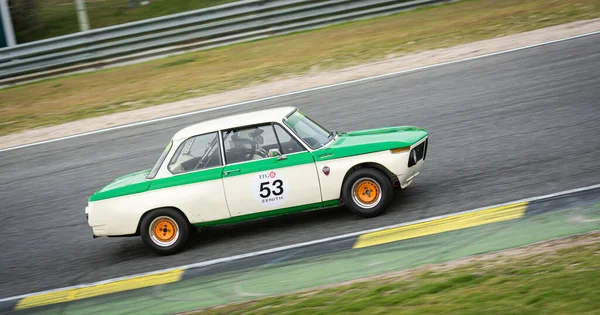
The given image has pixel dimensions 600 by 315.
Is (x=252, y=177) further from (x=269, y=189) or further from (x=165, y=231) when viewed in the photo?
(x=165, y=231)

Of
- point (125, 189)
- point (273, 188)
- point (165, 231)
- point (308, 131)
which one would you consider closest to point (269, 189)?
point (273, 188)

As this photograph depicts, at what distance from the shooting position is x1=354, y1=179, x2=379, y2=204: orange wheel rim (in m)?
8.27

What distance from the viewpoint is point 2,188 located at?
1230 centimetres

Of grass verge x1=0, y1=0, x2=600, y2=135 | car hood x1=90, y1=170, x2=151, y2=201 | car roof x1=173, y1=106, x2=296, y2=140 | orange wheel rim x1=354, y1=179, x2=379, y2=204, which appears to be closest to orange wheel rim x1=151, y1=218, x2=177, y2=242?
car hood x1=90, y1=170, x2=151, y2=201

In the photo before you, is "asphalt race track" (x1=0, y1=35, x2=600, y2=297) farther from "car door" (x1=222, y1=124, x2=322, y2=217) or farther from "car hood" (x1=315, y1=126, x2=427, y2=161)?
"car hood" (x1=315, y1=126, x2=427, y2=161)

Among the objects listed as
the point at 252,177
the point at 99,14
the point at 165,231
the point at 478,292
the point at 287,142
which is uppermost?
the point at 99,14

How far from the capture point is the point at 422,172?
9789 mm

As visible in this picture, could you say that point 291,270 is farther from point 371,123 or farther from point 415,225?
point 371,123

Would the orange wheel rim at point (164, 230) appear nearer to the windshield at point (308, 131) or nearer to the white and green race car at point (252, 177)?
the white and green race car at point (252, 177)

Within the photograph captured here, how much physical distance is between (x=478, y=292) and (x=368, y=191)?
2.79 m

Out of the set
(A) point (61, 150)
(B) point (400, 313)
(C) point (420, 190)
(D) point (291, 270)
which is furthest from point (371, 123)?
(B) point (400, 313)

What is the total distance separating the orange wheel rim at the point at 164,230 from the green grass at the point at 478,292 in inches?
79.8

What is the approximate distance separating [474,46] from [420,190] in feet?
26.1

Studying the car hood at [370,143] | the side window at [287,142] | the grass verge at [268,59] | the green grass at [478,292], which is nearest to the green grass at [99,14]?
the grass verge at [268,59]
